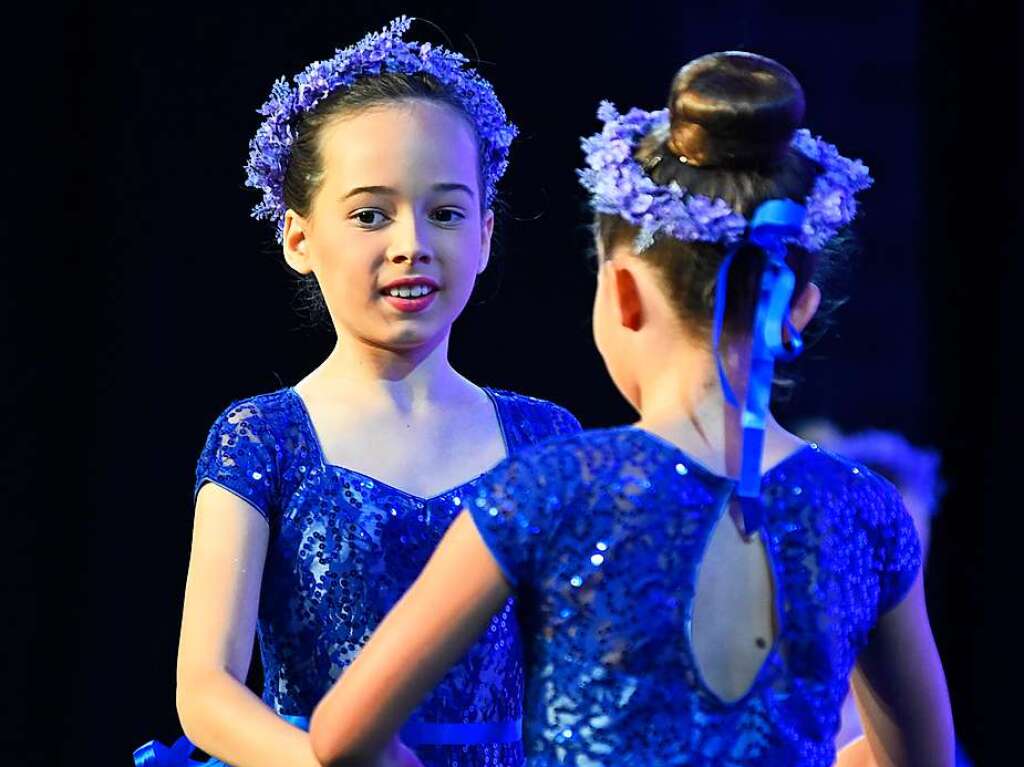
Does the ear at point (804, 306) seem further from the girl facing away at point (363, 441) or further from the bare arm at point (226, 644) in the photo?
the bare arm at point (226, 644)

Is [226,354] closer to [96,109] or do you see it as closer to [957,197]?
[96,109]

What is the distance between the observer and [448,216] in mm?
1949

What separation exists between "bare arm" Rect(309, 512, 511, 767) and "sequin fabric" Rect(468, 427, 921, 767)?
0.02 metres

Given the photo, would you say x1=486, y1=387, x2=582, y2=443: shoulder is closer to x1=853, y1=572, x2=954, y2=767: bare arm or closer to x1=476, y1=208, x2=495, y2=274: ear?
x1=476, y1=208, x2=495, y2=274: ear

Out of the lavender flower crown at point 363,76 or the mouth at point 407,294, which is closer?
the mouth at point 407,294

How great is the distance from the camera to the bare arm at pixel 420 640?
4.43ft

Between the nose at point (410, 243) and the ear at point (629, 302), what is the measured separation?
0.48 meters

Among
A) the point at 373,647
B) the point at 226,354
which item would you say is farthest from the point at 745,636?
the point at 226,354

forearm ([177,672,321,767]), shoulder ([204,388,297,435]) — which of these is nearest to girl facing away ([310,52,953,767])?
forearm ([177,672,321,767])

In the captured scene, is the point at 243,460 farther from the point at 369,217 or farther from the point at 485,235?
the point at 485,235

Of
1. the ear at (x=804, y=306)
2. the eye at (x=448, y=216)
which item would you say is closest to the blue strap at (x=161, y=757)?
the eye at (x=448, y=216)

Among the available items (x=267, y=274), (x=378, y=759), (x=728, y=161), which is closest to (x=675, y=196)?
(x=728, y=161)

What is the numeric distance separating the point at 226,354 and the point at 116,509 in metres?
0.33

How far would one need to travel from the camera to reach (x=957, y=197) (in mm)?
3117
